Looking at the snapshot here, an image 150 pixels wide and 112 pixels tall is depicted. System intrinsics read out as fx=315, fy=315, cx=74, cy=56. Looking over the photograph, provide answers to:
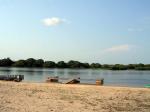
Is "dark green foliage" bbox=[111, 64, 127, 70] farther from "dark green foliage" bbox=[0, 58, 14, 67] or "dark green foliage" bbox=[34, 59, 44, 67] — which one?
"dark green foliage" bbox=[0, 58, 14, 67]

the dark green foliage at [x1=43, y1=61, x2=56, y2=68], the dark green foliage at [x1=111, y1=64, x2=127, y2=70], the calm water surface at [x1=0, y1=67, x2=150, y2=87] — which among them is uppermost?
the dark green foliage at [x1=43, y1=61, x2=56, y2=68]

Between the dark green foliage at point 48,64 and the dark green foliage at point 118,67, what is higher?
the dark green foliage at point 48,64

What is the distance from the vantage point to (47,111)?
1462 cm

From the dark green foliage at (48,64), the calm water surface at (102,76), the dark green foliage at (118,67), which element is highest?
the dark green foliage at (48,64)

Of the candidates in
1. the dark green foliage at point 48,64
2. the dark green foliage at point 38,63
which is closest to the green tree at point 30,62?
the dark green foliage at point 38,63

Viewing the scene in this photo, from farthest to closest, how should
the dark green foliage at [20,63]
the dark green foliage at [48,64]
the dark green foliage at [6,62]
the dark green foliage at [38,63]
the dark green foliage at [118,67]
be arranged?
the dark green foliage at [48,64]
the dark green foliage at [38,63]
the dark green foliage at [20,63]
the dark green foliage at [6,62]
the dark green foliage at [118,67]

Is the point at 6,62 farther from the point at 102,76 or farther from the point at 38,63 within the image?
the point at 102,76

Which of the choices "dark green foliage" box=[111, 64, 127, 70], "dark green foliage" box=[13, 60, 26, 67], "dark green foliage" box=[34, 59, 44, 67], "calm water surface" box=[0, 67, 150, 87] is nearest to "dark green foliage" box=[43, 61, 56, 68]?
"dark green foliage" box=[34, 59, 44, 67]

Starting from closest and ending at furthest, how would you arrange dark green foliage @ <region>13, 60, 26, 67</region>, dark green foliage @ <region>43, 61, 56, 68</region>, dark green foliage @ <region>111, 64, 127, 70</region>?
1. dark green foliage @ <region>111, 64, 127, 70</region>
2. dark green foliage @ <region>13, 60, 26, 67</region>
3. dark green foliage @ <region>43, 61, 56, 68</region>

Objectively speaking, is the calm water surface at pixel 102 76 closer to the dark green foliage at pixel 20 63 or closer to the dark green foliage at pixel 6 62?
the dark green foliage at pixel 6 62

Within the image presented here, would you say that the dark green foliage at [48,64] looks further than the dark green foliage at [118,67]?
Yes

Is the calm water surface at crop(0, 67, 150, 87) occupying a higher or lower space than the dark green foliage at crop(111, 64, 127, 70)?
lower

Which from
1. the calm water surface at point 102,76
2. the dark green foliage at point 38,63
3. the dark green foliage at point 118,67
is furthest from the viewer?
the dark green foliage at point 38,63

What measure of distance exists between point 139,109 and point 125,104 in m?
1.67
